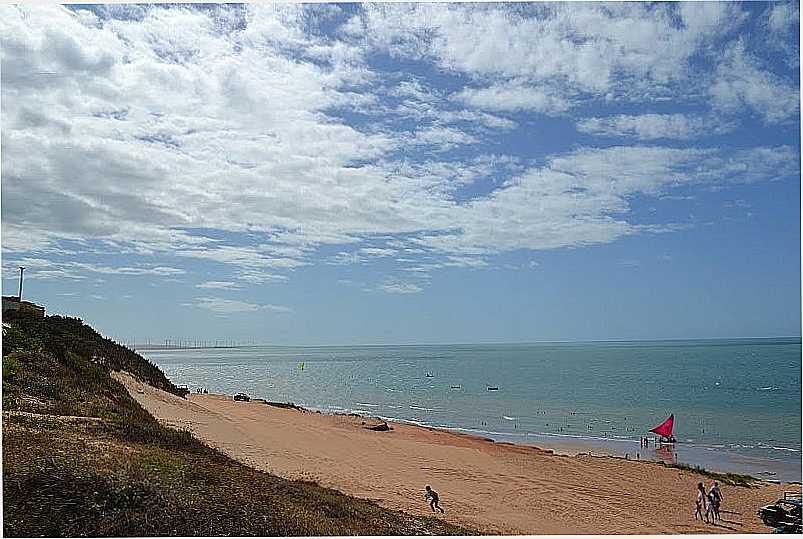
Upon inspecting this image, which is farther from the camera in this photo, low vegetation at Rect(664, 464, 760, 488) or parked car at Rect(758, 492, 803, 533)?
low vegetation at Rect(664, 464, 760, 488)

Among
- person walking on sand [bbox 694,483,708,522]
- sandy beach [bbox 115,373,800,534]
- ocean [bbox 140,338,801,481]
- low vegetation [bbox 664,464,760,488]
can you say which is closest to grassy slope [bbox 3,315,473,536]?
sandy beach [bbox 115,373,800,534]

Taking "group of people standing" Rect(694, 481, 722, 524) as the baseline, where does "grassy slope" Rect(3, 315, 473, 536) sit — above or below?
above

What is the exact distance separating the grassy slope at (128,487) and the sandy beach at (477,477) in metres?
1.63

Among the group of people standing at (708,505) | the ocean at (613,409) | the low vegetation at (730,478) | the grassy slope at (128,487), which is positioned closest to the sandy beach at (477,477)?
the group of people standing at (708,505)

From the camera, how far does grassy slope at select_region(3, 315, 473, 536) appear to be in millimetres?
4105

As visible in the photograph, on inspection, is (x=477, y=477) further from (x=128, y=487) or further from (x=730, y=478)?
(x=128, y=487)

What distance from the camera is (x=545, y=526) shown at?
7117 millimetres

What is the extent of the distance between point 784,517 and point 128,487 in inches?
274

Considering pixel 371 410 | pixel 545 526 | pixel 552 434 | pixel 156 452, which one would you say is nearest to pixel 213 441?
pixel 156 452

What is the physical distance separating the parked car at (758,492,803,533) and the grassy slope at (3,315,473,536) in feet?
13.0

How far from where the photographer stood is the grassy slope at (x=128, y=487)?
4.11 meters

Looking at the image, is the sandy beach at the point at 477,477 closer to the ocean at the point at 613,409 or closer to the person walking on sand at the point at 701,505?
the person walking on sand at the point at 701,505

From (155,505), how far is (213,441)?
4941 millimetres

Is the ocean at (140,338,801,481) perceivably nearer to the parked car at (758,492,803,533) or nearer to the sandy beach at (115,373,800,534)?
the sandy beach at (115,373,800,534)
